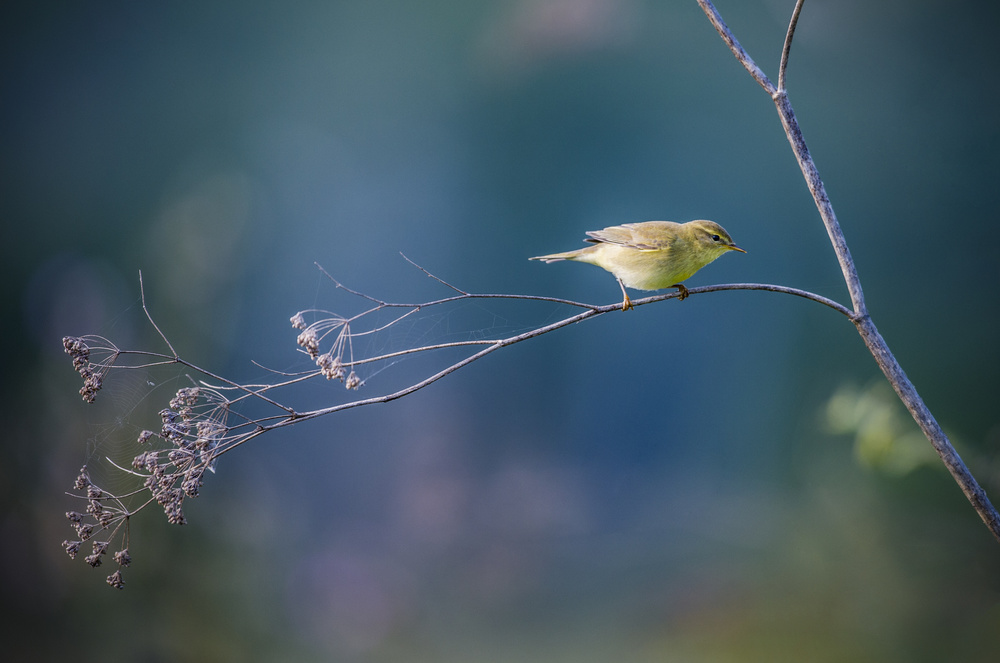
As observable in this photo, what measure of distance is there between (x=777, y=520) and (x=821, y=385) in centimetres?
37

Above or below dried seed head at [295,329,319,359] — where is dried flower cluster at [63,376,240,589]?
below

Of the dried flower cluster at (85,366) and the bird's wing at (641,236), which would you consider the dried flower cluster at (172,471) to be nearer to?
the dried flower cluster at (85,366)

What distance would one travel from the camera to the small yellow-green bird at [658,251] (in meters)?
0.96

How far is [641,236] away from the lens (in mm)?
1008

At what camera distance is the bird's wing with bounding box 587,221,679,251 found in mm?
977

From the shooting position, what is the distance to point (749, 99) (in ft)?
5.50

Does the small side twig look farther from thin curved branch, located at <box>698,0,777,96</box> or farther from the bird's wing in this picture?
the bird's wing

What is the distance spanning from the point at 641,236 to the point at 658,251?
0.19ft

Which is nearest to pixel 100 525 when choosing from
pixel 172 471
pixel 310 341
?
pixel 172 471

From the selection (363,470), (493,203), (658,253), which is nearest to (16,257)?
(363,470)

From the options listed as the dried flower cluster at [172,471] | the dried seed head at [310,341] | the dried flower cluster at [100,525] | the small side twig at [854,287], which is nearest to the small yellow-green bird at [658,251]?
the small side twig at [854,287]

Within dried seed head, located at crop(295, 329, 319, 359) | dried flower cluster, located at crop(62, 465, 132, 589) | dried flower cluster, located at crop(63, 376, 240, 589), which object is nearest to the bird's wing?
dried seed head, located at crop(295, 329, 319, 359)

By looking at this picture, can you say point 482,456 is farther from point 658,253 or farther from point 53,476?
point 53,476

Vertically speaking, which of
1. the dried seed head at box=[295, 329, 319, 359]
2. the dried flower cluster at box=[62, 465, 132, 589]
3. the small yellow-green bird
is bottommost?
the dried flower cluster at box=[62, 465, 132, 589]
